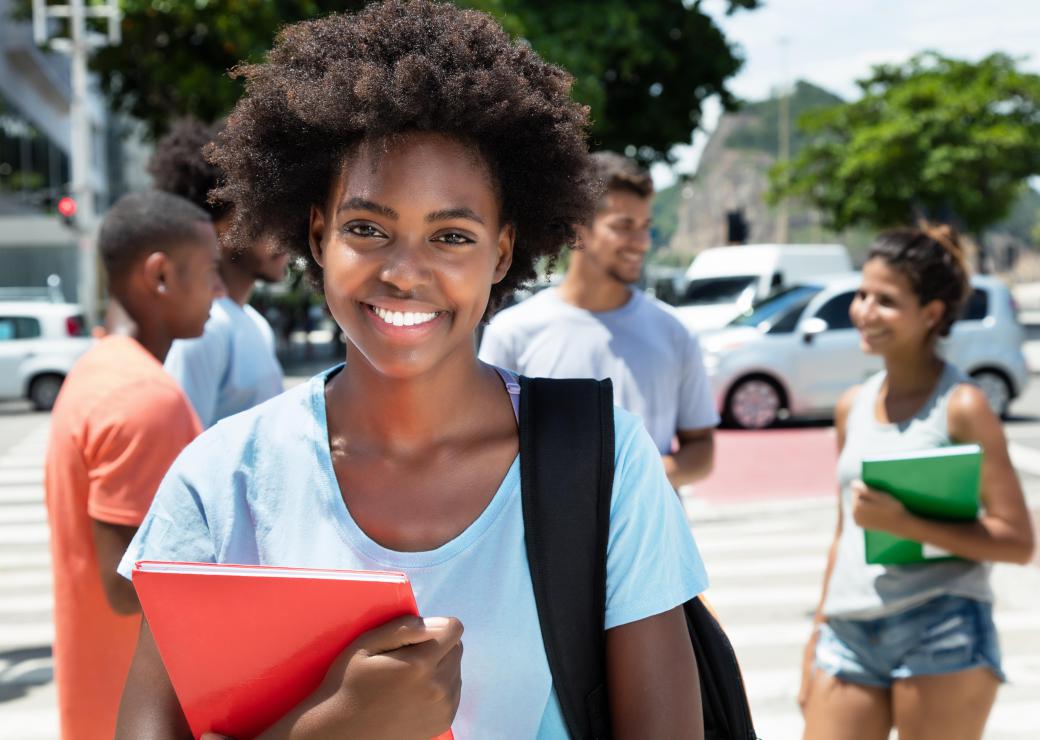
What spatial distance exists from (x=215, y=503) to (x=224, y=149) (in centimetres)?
64

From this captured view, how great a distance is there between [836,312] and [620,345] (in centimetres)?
1015

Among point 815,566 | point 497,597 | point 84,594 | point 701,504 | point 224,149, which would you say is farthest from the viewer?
point 701,504

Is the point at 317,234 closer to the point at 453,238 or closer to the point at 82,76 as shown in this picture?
the point at 453,238

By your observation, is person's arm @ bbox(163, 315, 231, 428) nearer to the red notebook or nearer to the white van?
the red notebook

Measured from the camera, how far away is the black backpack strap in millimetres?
1601

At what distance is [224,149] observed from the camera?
199cm

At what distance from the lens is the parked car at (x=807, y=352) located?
45.0 ft

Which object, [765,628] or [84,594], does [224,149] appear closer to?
[84,594]

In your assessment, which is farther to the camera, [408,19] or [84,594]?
[84,594]

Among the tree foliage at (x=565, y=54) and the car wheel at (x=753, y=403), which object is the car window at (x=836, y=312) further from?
the tree foliage at (x=565, y=54)

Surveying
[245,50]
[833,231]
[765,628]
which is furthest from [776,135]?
[765,628]

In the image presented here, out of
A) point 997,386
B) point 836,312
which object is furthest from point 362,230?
point 997,386

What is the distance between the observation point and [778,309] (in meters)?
14.1

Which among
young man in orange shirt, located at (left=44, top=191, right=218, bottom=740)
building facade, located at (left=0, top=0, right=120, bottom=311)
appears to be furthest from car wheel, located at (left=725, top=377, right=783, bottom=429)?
building facade, located at (left=0, top=0, right=120, bottom=311)
